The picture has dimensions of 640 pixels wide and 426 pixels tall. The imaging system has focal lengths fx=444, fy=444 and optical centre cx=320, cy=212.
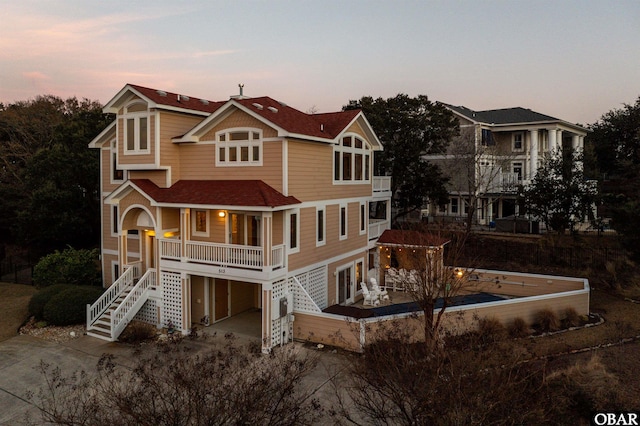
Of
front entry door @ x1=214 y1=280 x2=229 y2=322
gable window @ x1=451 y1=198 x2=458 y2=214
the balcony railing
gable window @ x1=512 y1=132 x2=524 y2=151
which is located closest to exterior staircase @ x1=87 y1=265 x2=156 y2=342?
the balcony railing

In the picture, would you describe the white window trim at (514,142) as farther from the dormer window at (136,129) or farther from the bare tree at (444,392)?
the bare tree at (444,392)

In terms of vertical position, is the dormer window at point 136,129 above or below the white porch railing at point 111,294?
above

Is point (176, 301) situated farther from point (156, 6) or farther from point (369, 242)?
point (156, 6)

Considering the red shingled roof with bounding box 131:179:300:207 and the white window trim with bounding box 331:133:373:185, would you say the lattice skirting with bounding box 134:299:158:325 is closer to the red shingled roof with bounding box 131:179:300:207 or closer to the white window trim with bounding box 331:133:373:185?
the red shingled roof with bounding box 131:179:300:207

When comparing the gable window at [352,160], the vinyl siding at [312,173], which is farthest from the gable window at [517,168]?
the vinyl siding at [312,173]

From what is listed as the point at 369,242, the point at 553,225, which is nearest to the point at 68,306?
the point at 369,242
